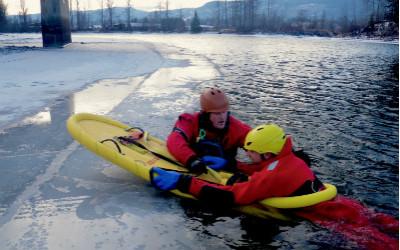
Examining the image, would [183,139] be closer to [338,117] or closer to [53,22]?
[338,117]

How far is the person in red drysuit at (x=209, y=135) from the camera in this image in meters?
3.66

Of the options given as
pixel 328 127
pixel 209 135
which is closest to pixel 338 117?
pixel 328 127

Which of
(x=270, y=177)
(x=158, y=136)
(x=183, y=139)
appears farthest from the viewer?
(x=158, y=136)

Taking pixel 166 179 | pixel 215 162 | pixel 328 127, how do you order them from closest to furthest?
pixel 166 179, pixel 215 162, pixel 328 127

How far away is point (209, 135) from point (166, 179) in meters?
0.89

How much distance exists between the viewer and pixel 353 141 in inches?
209

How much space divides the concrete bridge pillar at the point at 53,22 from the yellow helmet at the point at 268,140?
19.0 m

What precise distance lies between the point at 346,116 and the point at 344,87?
368 centimetres

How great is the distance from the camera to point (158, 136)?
5.13 m

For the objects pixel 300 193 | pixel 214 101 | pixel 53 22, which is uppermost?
pixel 53 22

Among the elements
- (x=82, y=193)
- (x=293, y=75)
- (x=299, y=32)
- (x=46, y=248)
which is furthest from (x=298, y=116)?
(x=299, y=32)

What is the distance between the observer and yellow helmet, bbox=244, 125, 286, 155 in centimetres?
293

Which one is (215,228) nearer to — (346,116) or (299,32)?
(346,116)

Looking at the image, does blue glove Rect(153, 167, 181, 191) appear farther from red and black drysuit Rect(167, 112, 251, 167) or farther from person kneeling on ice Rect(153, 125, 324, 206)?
red and black drysuit Rect(167, 112, 251, 167)
